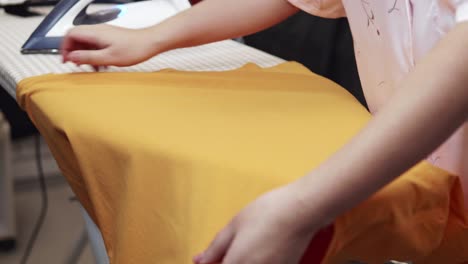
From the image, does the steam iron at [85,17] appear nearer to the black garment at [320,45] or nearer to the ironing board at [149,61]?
the ironing board at [149,61]

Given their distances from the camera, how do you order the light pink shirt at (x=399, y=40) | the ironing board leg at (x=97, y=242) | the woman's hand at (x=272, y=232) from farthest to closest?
the ironing board leg at (x=97, y=242)
the light pink shirt at (x=399, y=40)
the woman's hand at (x=272, y=232)

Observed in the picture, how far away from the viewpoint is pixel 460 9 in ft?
1.48

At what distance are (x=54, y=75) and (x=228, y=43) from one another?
1.03 ft

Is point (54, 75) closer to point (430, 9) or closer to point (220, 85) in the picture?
point (220, 85)

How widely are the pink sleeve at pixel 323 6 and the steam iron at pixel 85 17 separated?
28cm

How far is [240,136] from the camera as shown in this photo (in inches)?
21.9

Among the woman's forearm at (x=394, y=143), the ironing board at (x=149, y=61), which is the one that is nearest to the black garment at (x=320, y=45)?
the ironing board at (x=149, y=61)

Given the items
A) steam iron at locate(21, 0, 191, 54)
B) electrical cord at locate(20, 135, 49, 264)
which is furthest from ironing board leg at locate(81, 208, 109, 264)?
electrical cord at locate(20, 135, 49, 264)

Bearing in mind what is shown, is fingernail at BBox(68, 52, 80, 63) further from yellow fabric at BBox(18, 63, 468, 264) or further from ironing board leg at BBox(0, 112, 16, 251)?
ironing board leg at BBox(0, 112, 16, 251)

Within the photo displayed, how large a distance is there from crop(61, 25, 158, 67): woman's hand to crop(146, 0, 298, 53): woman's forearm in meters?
0.02

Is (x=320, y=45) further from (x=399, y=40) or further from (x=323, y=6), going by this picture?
(x=399, y=40)

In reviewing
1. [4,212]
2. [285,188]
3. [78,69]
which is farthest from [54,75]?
[4,212]

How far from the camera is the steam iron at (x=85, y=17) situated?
89 centimetres

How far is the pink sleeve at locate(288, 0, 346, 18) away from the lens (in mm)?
770
